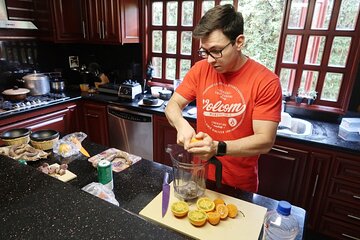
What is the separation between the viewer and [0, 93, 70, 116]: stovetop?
2238 mm

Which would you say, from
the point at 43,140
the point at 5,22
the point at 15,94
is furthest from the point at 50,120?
the point at 43,140

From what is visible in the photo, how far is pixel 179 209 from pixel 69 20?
8.88 ft

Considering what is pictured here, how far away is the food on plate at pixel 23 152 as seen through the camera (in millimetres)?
1242

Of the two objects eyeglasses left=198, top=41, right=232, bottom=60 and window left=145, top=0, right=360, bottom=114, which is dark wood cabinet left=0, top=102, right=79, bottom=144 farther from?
eyeglasses left=198, top=41, right=232, bottom=60

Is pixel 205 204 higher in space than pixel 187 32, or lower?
lower

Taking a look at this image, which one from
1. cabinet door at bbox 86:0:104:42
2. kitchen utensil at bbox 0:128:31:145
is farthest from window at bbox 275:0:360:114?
kitchen utensil at bbox 0:128:31:145

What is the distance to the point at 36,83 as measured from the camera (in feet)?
8.80

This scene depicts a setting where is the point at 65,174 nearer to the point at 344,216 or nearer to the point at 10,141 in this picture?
the point at 10,141

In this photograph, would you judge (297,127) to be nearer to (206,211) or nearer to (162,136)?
(162,136)

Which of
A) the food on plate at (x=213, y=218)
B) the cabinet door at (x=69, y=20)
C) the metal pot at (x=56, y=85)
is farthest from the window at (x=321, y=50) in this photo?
the metal pot at (x=56, y=85)

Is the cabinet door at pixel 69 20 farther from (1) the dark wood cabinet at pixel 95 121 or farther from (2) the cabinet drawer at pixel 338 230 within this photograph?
(2) the cabinet drawer at pixel 338 230

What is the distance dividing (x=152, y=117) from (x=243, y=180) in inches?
53.5

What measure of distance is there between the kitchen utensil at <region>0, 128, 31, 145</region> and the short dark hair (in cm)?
113

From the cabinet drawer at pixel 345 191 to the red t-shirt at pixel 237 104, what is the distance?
885mm
